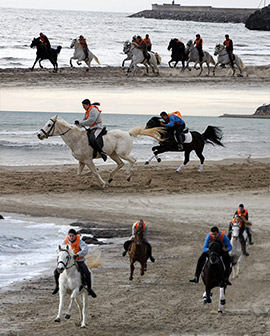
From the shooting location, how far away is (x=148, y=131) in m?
22.8

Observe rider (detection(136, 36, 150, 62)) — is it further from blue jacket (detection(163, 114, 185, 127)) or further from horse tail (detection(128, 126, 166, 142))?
blue jacket (detection(163, 114, 185, 127))

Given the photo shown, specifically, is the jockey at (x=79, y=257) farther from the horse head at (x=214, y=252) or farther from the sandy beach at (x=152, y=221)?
the horse head at (x=214, y=252)

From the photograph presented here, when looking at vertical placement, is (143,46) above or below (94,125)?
above

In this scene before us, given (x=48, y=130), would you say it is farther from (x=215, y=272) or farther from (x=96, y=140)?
(x=215, y=272)

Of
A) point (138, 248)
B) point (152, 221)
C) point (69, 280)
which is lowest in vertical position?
point (152, 221)

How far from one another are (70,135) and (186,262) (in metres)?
7.99

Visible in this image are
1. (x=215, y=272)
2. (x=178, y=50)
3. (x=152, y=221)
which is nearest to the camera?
(x=215, y=272)

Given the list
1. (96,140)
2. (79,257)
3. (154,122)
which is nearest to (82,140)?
(96,140)

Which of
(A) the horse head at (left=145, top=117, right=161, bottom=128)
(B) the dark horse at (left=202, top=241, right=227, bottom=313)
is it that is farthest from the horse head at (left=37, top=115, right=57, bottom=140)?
(B) the dark horse at (left=202, top=241, right=227, bottom=313)

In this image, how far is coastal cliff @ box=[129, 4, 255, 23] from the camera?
147475 millimetres

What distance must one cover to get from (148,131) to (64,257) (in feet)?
41.6

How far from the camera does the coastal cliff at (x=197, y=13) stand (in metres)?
147

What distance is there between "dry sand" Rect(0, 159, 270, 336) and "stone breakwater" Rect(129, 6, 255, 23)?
121 meters

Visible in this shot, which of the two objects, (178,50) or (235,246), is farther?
(178,50)
